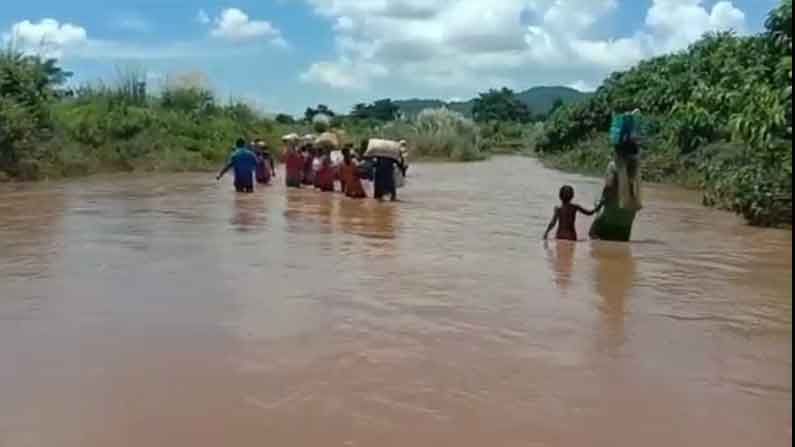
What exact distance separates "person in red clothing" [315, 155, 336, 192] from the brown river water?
6788 millimetres

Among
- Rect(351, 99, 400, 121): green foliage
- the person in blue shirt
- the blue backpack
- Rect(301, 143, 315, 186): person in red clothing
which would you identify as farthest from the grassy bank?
Rect(351, 99, 400, 121): green foliage

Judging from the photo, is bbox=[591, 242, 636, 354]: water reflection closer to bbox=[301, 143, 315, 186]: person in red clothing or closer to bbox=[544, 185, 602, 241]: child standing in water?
bbox=[544, 185, 602, 241]: child standing in water

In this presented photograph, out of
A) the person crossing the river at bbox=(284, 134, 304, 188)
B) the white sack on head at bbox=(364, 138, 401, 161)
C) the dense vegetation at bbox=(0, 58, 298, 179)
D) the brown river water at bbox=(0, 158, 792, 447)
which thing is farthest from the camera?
the dense vegetation at bbox=(0, 58, 298, 179)

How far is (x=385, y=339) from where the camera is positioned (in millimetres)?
6980

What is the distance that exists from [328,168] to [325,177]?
24 centimetres

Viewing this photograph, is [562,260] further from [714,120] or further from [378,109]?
[378,109]

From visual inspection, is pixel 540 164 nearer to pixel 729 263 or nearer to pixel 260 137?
pixel 260 137

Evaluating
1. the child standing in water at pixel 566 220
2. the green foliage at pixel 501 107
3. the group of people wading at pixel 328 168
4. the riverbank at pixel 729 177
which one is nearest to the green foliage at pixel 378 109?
the green foliage at pixel 501 107

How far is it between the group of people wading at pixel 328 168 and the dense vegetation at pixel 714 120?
18.4 ft

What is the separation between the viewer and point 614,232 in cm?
1284

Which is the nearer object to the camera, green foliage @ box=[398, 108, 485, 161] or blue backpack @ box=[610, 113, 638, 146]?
blue backpack @ box=[610, 113, 638, 146]

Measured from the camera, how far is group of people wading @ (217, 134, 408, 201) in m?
19.1

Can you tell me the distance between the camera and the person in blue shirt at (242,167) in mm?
20734

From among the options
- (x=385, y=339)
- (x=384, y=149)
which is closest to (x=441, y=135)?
(x=384, y=149)
